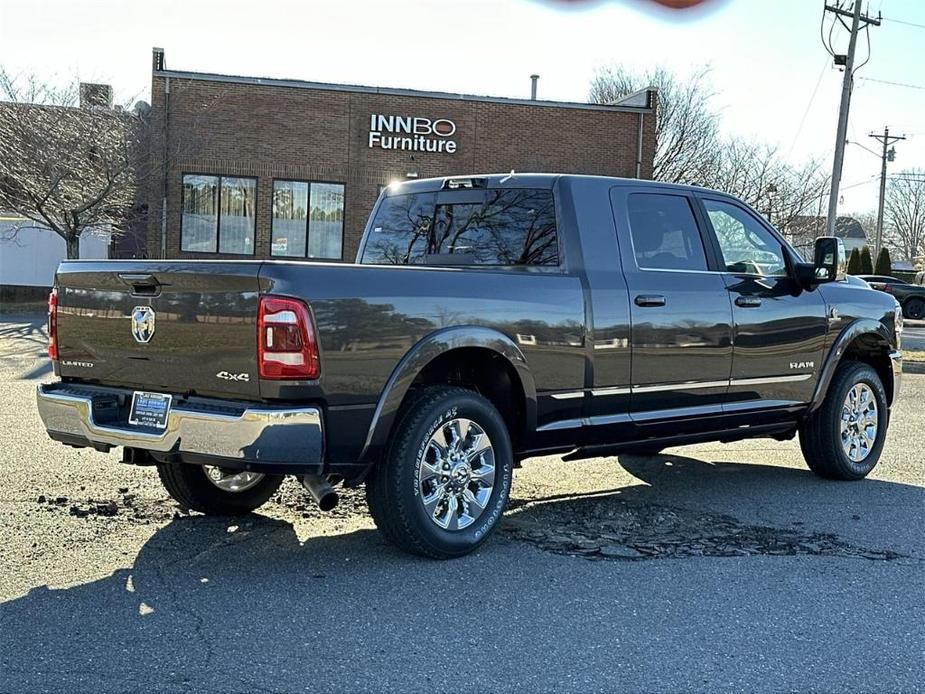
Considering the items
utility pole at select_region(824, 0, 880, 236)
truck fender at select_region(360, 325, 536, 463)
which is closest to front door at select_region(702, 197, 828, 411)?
truck fender at select_region(360, 325, 536, 463)

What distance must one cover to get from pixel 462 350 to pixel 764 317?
7.87ft

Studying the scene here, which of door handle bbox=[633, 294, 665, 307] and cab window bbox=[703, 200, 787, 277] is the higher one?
cab window bbox=[703, 200, 787, 277]

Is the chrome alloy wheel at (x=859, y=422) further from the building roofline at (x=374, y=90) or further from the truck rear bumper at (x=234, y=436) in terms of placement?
the building roofline at (x=374, y=90)

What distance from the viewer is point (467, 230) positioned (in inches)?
243

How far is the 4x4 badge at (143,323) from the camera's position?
15.8ft

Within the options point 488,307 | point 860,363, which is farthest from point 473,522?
point 860,363

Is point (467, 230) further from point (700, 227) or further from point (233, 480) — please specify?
point (233, 480)

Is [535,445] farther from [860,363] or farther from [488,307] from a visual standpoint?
[860,363]

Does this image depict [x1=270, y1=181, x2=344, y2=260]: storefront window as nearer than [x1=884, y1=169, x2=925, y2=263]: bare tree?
Yes

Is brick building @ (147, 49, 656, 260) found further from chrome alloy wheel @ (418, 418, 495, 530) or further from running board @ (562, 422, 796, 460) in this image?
chrome alloy wheel @ (418, 418, 495, 530)

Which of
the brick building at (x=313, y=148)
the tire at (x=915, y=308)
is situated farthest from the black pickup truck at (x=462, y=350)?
the tire at (x=915, y=308)

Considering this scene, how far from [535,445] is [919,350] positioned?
18.0 metres

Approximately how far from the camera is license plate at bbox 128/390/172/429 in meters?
4.75

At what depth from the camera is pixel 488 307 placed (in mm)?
5227
